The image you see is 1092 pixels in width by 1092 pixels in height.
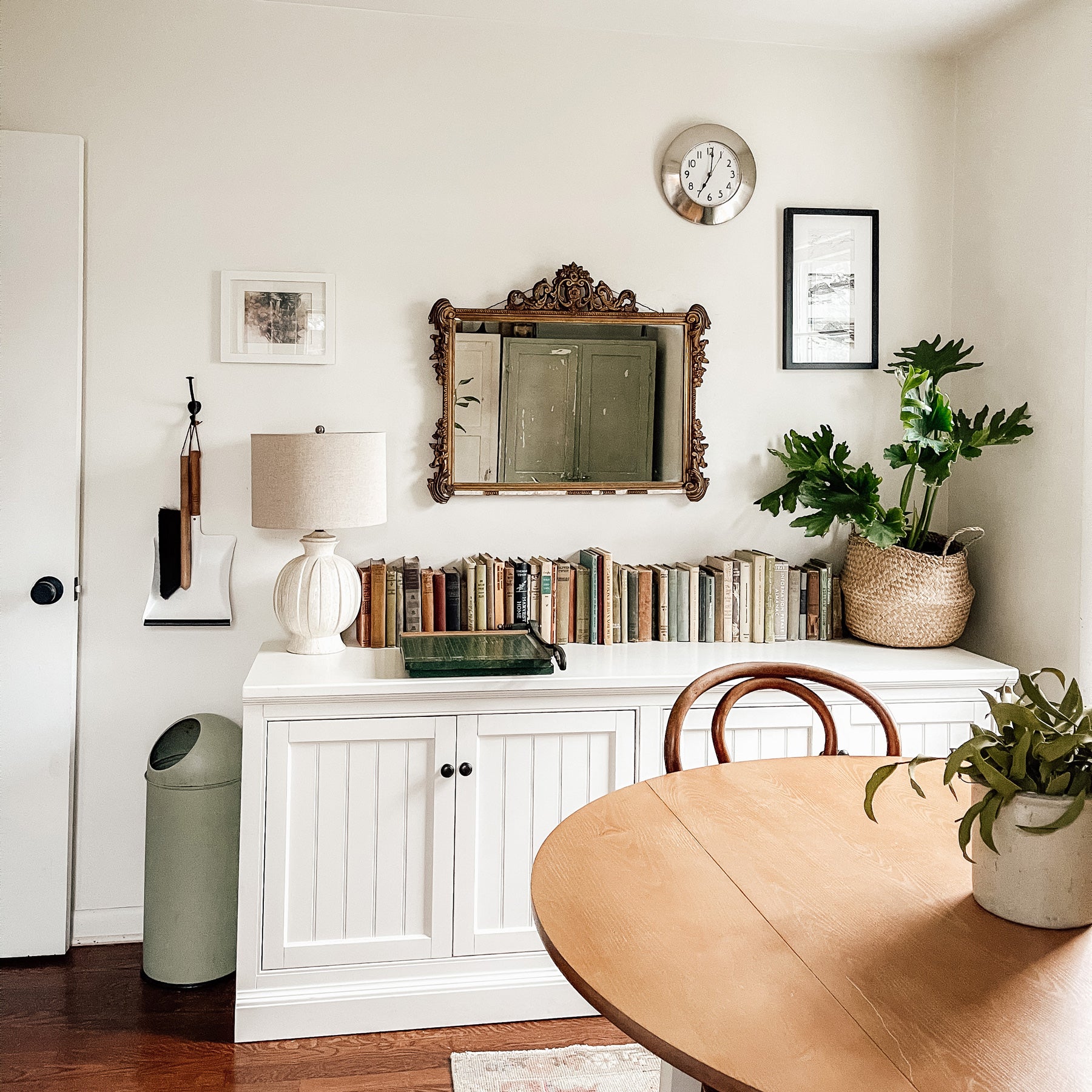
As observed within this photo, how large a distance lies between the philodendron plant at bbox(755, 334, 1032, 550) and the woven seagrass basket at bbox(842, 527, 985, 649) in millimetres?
80

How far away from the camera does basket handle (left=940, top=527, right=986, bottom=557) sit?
2678 millimetres

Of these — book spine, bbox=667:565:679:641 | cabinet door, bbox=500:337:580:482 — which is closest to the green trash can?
cabinet door, bbox=500:337:580:482

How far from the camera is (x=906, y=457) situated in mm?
2607

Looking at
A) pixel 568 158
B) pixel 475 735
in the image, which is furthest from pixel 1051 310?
pixel 475 735

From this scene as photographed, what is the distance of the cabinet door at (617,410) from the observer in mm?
2818

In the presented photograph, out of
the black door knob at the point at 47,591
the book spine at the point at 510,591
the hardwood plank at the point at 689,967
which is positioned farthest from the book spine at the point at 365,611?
the hardwood plank at the point at 689,967

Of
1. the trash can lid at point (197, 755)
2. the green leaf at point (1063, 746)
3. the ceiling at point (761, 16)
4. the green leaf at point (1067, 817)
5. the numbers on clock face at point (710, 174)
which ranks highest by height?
the ceiling at point (761, 16)

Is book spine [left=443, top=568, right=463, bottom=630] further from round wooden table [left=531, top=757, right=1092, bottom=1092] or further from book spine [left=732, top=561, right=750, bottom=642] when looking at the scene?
round wooden table [left=531, top=757, right=1092, bottom=1092]

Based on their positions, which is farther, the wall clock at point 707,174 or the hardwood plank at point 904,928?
the wall clock at point 707,174

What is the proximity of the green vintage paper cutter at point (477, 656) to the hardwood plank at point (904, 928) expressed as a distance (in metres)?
0.75

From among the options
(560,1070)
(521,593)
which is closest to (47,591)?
(521,593)

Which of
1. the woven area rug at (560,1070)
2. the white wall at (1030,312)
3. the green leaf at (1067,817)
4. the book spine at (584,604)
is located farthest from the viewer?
the book spine at (584,604)

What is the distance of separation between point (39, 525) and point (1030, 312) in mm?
2737

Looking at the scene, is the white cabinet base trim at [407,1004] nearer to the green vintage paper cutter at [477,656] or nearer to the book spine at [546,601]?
the green vintage paper cutter at [477,656]
